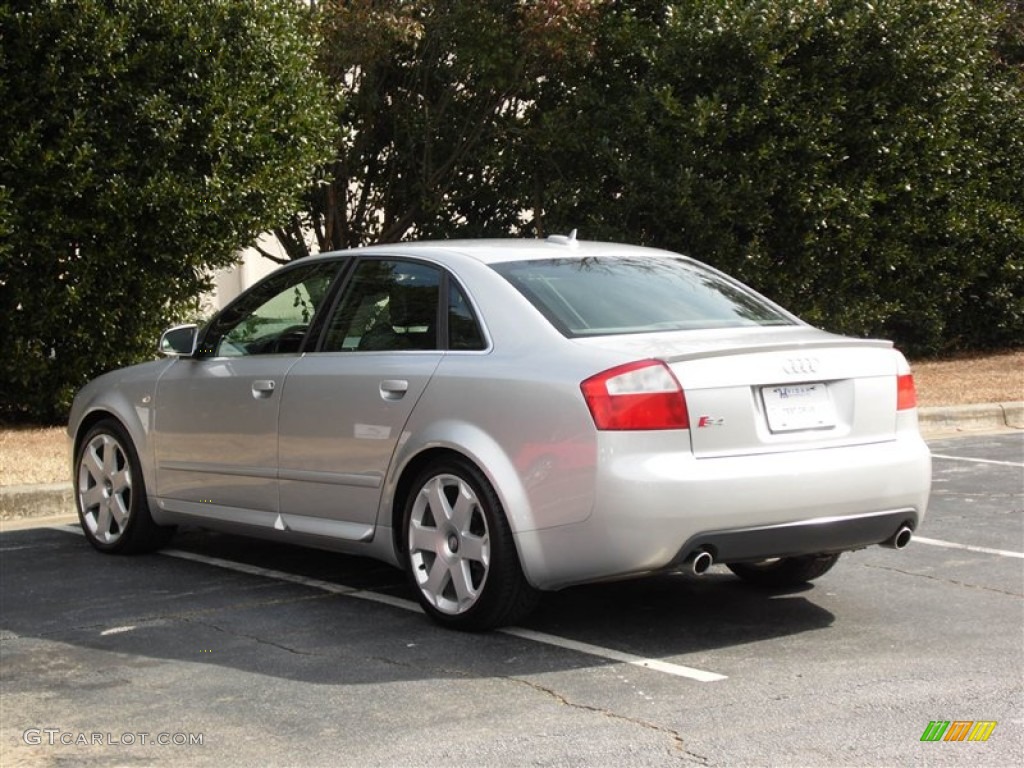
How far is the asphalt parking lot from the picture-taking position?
484cm

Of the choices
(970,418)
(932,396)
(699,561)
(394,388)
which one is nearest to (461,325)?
(394,388)

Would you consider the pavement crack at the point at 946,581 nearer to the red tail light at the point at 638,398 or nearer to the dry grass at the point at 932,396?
the red tail light at the point at 638,398

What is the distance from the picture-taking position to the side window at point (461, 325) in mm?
6477

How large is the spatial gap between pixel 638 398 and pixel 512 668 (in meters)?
1.07

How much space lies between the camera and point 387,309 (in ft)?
23.0

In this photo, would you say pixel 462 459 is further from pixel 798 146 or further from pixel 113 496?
pixel 798 146

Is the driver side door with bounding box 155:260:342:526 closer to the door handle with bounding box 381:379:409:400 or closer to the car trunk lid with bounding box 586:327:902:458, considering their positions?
the door handle with bounding box 381:379:409:400

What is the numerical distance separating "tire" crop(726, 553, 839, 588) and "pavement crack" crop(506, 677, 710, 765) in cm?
175

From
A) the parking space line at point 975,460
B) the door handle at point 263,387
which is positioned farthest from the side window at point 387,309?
the parking space line at point 975,460

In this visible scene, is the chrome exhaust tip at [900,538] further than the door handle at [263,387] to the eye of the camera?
No

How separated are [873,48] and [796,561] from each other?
9.91 m

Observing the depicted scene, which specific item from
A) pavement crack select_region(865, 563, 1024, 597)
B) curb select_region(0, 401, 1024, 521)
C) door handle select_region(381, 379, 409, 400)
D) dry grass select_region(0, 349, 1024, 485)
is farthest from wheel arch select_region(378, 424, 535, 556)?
curb select_region(0, 401, 1024, 521)

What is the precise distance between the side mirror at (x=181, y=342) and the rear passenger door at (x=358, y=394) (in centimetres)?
96

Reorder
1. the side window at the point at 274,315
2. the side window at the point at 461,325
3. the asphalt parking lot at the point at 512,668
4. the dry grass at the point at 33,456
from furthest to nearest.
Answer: the dry grass at the point at 33,456 → the side window at the point at 274,315 → the side window at the point at 461,325 → the asphalt parking lot at the point at 512,668
